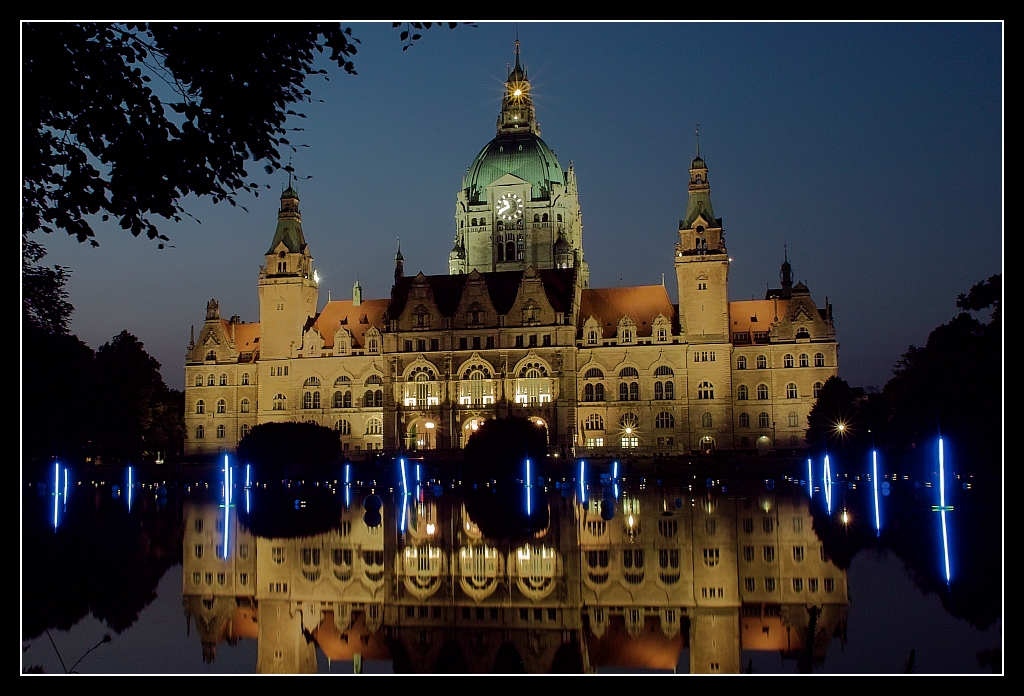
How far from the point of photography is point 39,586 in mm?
22125

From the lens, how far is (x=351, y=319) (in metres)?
112

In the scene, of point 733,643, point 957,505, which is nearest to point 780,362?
point 957,505

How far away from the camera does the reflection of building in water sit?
16.5m

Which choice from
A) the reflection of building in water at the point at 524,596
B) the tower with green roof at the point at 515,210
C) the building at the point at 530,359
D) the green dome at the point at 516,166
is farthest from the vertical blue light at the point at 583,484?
the green dome at the point at 516,166

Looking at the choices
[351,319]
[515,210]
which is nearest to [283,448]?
[351,319]

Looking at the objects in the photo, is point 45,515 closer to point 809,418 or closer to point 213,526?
point 213,526

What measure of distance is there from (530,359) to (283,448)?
33.7 meters

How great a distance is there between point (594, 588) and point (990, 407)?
32.2m

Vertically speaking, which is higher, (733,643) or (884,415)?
(884,415)

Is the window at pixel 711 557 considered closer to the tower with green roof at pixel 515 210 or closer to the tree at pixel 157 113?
the tree at pixel 157 113

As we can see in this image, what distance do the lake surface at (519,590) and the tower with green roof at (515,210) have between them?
9755 cm

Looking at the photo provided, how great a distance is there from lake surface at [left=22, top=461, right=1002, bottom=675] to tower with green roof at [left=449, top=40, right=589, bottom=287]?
97547 mm

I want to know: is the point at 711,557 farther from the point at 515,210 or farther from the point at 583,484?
the point at 515,210

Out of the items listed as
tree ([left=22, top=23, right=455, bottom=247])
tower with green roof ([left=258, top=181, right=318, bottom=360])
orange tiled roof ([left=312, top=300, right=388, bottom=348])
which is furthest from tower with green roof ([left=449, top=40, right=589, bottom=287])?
tree ([left=22, top=23, right=455, bottom=247])
